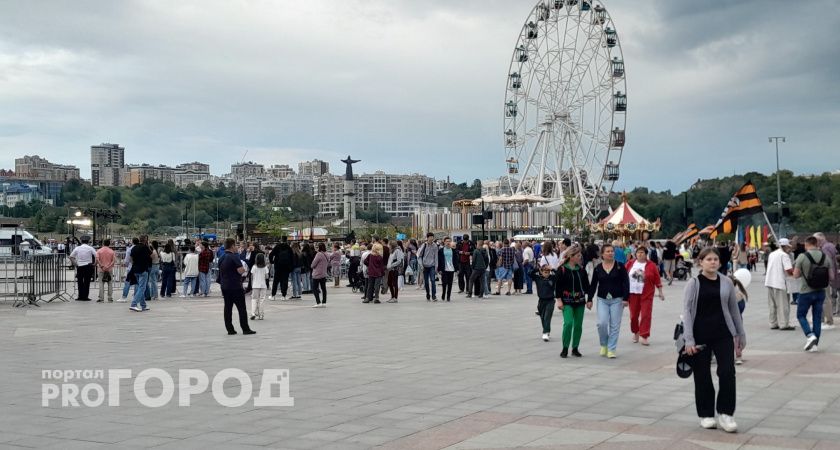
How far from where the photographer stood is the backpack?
41.3ft

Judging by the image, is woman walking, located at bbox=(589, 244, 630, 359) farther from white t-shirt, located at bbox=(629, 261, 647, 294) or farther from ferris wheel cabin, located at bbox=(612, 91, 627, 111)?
ferris wheel cabin, located at bbox=(612, 91, 627, 111)

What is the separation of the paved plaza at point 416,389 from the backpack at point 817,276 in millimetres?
939

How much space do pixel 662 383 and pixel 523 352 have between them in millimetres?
3047

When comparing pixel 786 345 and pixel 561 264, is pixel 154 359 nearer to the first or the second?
pixel 561 264

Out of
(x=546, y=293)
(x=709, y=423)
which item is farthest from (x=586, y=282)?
(x=709, y=423)

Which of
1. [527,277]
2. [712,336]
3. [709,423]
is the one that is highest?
[527,277]

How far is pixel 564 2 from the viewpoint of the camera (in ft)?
205

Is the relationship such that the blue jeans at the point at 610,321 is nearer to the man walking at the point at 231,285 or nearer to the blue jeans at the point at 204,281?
the man walking at the point at 231,285

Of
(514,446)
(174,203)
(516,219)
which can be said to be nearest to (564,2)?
(516,219)

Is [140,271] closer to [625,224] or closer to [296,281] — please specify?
[296,281]

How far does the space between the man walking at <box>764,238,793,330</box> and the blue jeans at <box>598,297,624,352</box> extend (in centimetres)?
408

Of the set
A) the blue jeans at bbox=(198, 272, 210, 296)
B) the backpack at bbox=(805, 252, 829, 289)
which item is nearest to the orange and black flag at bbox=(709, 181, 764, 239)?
the blue jeans at bbox=(198, 272, 210, 296)

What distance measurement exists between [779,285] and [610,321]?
15.3 ft

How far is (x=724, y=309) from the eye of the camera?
730 cm
